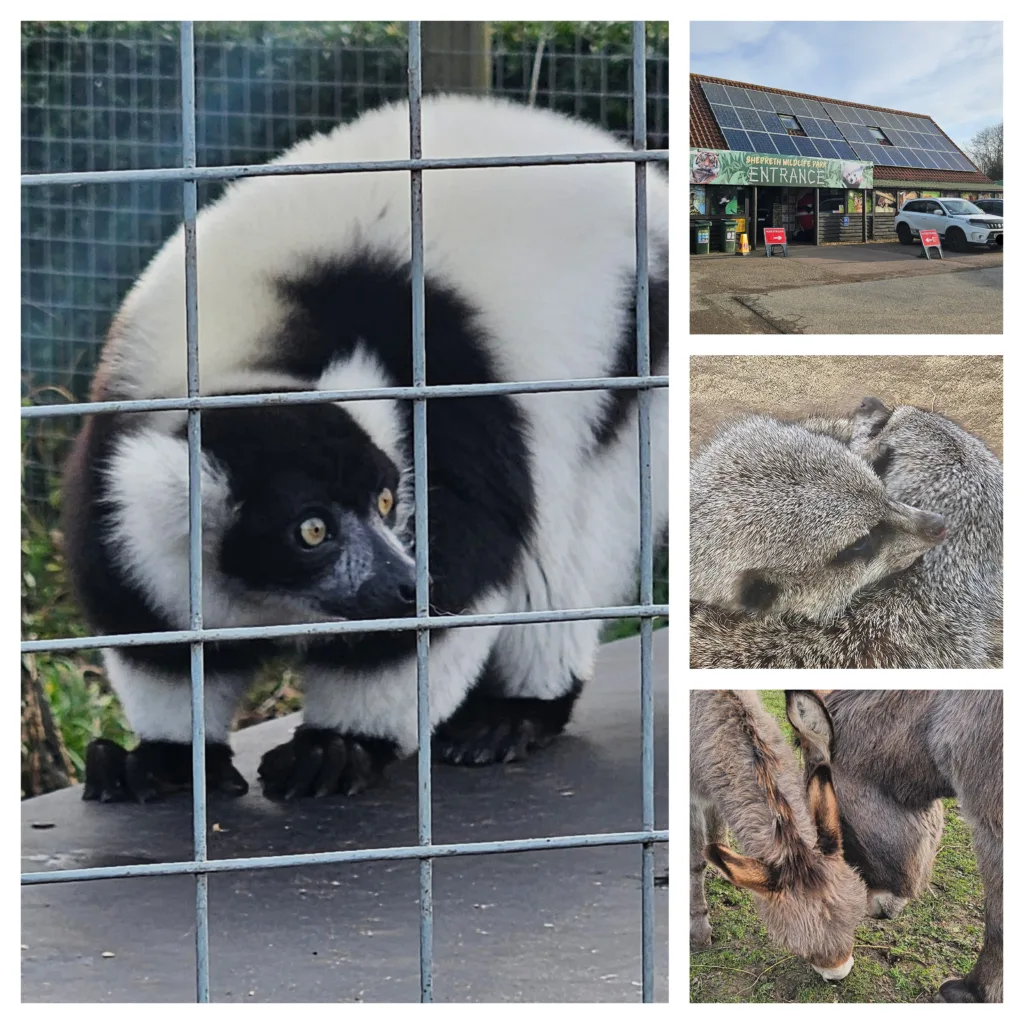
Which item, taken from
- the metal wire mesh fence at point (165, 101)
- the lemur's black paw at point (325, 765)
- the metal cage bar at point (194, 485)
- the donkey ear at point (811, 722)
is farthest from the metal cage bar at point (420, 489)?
the metal wire mesh fence at point (165, 101)

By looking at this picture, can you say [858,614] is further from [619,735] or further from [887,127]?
[619,735]

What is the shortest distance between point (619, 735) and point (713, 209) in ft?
5.04

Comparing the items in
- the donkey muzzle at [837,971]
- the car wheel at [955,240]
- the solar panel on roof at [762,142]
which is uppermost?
the solar panel on roof at [762,142]

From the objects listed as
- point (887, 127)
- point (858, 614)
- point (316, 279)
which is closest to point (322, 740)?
point (316, 279)

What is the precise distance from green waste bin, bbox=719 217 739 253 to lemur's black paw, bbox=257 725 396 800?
133 cm

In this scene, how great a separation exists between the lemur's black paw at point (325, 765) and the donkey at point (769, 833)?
40.3 inches

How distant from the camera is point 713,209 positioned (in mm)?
1431

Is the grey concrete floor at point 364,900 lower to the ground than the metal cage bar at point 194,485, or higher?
lower

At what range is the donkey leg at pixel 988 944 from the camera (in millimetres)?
1442

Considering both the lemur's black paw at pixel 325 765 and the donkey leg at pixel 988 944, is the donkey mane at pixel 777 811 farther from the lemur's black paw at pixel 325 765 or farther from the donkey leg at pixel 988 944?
the lemur's black paw at pixel 325 765

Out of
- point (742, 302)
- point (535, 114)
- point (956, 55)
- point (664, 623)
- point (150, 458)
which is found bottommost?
point (664, 623)

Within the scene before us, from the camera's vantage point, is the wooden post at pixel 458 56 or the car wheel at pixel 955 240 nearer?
the car wheel at pixel 955 240

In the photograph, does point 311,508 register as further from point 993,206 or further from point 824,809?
point 993,206

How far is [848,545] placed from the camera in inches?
57.1
